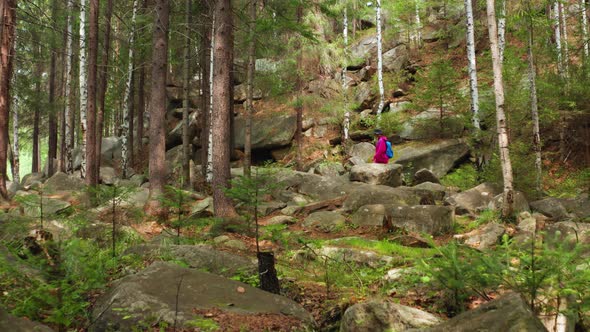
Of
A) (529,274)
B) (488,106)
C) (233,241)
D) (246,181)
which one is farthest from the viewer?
(488,106)

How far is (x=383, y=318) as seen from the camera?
3400mm

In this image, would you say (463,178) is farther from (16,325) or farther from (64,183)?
(16,325)

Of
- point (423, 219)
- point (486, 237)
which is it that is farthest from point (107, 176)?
point (486, 237)

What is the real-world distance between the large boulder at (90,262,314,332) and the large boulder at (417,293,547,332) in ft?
4.65

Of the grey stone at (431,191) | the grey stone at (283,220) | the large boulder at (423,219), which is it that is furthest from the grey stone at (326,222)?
the grey stone at (431,191)

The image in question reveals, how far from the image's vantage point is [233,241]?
827 centimetres

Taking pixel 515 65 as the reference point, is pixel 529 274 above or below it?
below

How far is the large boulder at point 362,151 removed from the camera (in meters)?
21.0

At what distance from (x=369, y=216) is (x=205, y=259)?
5.25 metres

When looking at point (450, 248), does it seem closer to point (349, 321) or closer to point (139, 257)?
point (349, 321)

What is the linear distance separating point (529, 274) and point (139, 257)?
505 cm

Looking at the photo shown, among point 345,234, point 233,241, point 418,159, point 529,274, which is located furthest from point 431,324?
point 418,159

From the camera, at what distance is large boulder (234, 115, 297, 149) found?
2453 cm

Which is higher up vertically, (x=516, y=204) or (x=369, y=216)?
(x=516, y=204)
